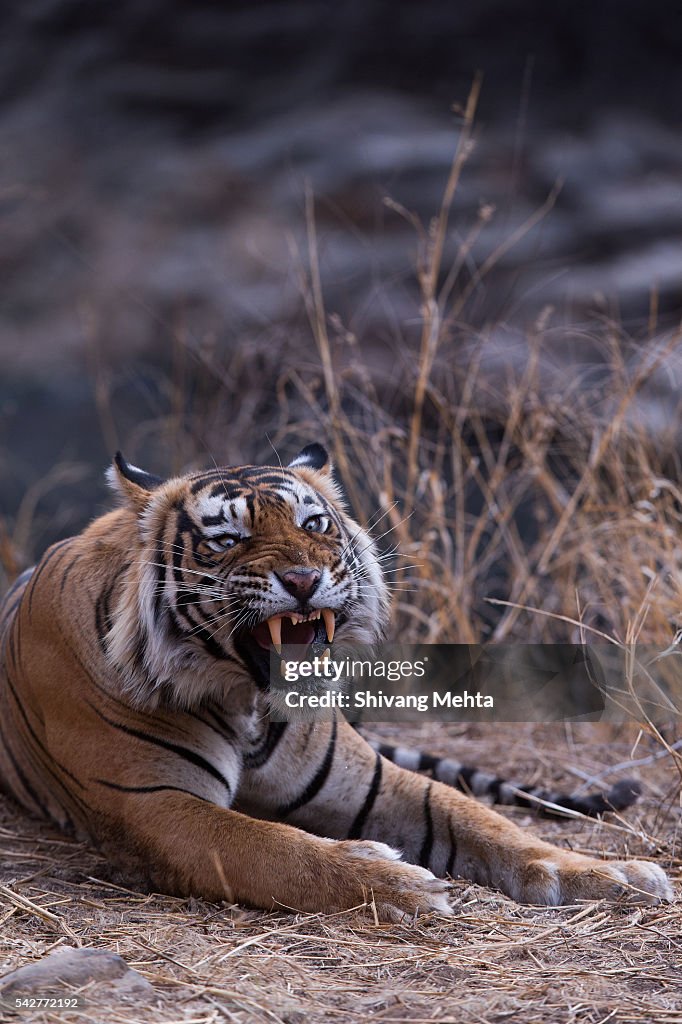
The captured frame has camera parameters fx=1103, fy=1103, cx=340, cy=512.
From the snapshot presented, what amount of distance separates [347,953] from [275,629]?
642 millimetres

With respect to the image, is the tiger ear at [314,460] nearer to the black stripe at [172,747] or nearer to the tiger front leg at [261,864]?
the black stripe at [172,747]

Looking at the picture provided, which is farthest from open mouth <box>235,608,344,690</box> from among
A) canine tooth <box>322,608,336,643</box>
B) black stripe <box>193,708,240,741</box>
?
black stripe <box>193,708,240,741</box>

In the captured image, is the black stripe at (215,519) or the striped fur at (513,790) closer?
the black stripe at (215,519)

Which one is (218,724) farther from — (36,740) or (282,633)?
(36,740)

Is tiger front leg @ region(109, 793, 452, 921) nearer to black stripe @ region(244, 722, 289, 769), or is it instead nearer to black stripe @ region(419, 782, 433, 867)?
black stripe @ region(244, 722, 289, 769)

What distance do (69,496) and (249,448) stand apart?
1626mm

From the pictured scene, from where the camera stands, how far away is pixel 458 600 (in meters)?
4.15

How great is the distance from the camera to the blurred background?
605cm

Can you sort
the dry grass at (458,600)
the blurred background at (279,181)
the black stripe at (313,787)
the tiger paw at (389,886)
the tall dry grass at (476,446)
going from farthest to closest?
the blurred background at (279,181), the tall dry grass at (476,446), the black stripe at (313,787), the tiger paw at (389,886), the dry grass at (458,600)

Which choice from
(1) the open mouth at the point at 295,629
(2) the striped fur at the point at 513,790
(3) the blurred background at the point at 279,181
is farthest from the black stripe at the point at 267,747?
(3) the blurred background at the point at 279,181

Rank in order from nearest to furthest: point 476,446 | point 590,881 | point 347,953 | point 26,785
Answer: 1. point 347,953
2. point 590,881
3. point 26,785
4. point 476,446

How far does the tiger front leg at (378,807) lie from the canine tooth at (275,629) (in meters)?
0.41

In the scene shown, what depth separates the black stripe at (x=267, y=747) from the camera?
8.39 feet

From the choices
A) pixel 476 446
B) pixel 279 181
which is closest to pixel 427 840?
pixel 476 446
